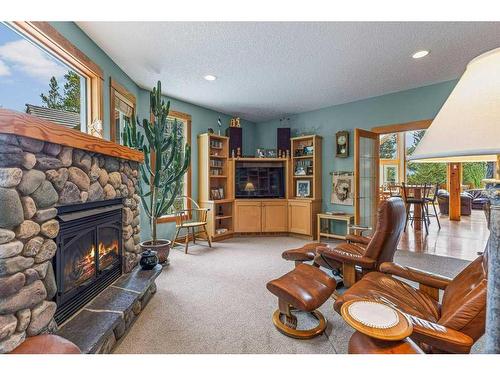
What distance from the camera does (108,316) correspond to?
1.63 m

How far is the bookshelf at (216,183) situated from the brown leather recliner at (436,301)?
11.0 ft

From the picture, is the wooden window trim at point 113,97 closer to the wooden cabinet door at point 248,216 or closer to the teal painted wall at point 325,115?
the teal painted wall at point 325,115

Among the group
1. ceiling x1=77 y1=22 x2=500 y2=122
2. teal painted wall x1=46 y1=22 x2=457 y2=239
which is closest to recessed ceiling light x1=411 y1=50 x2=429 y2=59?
ceiling x1=77 y1=22 x2=500 y2=122

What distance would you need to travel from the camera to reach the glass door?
4.12 meters

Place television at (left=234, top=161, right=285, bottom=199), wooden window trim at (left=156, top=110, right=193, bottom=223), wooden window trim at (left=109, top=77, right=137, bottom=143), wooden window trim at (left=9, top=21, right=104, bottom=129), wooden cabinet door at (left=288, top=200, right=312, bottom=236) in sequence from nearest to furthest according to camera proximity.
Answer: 1. wooden window trim at (left=9, top=21, right=104, bottom=129)
2. wooden window trim at (left=109, top=77, right=137, bottom=143)
3. wooden window trim at (left=156, top=110, right=193, bottom=223)
4. wooden cabinet door at (left=288, top=200, right=312, bottom=236)
5. television at (left=234, top=161, right=285, bottom=199)

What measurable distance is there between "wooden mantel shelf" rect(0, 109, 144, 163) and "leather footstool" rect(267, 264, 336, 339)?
1.62 m

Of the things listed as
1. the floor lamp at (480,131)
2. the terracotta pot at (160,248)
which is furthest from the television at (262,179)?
the floor lamp at (480,131)

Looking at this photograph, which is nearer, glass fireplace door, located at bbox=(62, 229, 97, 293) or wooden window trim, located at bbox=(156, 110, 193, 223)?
glass fireplace door, located at bbox=(62, 229, 97, 293)

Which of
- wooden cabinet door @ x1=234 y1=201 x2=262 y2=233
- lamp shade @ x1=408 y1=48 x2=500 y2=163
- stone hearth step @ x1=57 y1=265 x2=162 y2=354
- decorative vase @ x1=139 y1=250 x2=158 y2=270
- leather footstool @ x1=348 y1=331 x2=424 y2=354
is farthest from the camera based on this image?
wooden cabinet door @ x1=234 y1=201 x2=262 y2=233

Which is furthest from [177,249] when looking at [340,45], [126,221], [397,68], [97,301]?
[397,68]

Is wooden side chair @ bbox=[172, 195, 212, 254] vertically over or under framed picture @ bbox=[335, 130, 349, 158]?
under

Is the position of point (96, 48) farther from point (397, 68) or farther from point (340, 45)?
point (397, 68)

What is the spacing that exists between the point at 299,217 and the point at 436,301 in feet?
10.9

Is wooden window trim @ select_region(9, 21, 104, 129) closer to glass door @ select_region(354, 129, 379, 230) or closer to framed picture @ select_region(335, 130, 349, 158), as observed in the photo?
glass door @ select_region(354, 129, 379, 230)
